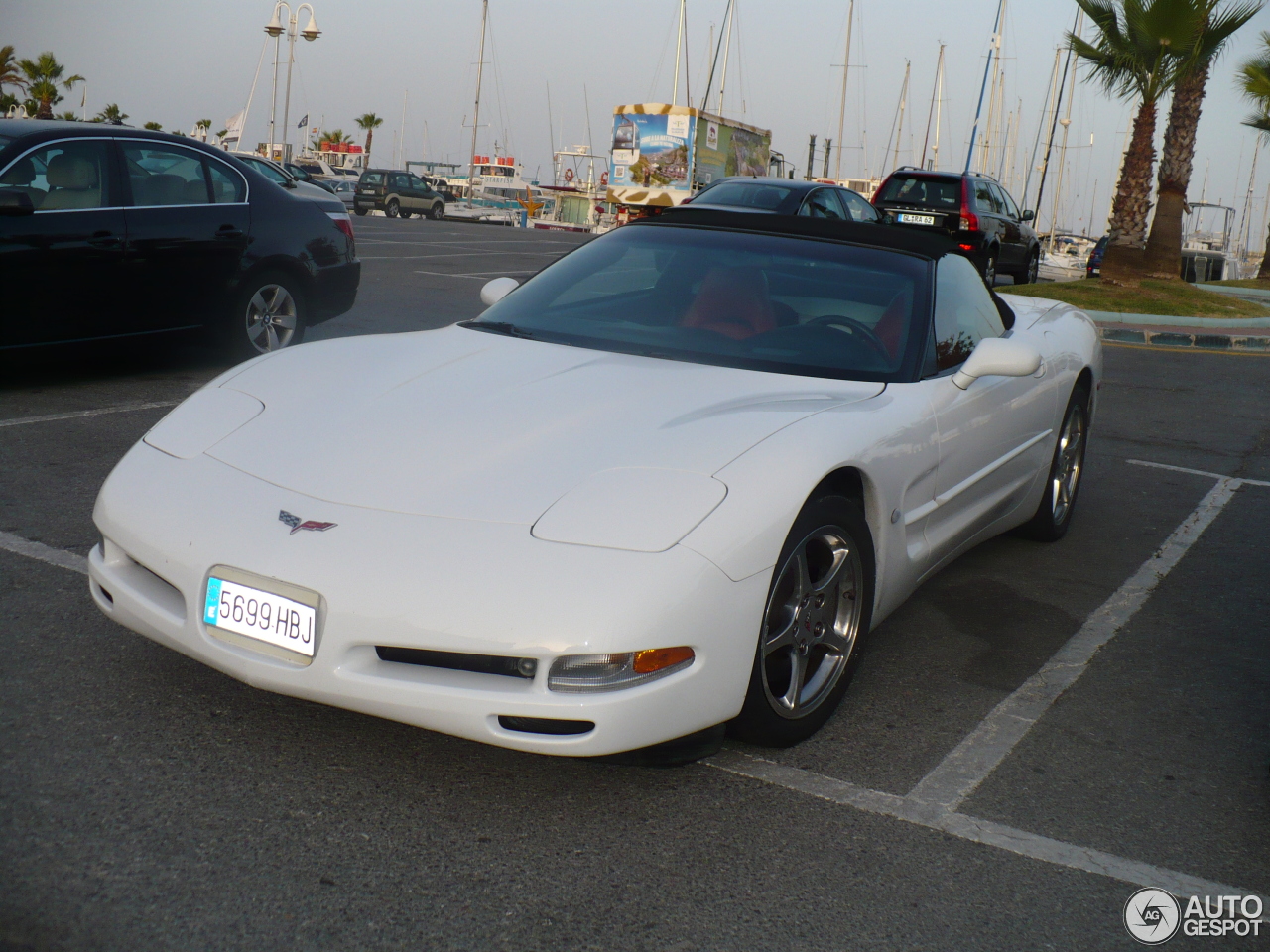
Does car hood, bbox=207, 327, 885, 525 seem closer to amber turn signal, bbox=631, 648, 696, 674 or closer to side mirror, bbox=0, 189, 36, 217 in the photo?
amber turn signal, bbox=631, 648, 696, 674

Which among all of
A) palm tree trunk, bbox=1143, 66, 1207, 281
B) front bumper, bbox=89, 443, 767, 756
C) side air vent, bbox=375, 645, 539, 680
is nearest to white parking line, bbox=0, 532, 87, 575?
front bumper, bbox=89, 443, 767, 756

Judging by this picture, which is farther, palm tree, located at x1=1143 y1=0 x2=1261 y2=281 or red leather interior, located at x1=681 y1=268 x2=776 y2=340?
palm tree, located at x1=1143 y1=0 x2=1261 y2=281

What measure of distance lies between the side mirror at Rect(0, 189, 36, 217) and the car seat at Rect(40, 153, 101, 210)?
0.60 ft

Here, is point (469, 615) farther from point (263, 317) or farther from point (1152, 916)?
point (263, 317)

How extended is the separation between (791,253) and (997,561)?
5.42 ft

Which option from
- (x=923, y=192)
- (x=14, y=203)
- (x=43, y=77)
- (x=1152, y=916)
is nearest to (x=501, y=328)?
(x=1152, y=916)

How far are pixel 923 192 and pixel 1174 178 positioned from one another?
3441mm

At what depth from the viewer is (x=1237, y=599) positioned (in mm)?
4562

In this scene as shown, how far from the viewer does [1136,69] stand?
16.1m

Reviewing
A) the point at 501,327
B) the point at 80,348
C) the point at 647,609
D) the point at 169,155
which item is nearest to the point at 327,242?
the point at 169,155

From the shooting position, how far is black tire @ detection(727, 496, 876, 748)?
285cm

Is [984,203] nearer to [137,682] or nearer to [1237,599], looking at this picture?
[1237,599]

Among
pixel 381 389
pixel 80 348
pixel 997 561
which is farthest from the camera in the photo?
pixel 80 348

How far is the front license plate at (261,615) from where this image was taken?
248cm
